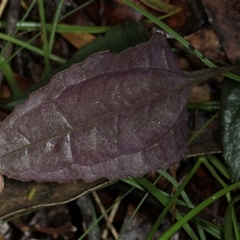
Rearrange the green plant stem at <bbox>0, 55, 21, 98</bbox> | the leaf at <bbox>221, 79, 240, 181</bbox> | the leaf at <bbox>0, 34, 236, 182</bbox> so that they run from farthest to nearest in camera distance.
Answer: the green plant stem at <bbox>0, 55, 21, 98</bbox>
the leaf at <bbox>221, 79, 240, 181</bbox>
the leaf at <bbox>0, 34, 236, 182</bbox>

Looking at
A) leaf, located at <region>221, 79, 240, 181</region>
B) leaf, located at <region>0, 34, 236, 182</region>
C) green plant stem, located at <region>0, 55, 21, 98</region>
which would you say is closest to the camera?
leaf, located at <region>0, 34, 236, 182</region>

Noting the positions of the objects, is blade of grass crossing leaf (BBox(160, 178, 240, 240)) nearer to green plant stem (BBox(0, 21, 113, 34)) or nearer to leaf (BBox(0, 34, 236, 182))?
leaf (BBox(0, 34, 236, 182))

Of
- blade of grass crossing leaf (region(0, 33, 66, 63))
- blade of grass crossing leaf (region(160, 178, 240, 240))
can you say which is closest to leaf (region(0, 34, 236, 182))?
blade of grass crossing leaf (region(160, 178, 240, 240))

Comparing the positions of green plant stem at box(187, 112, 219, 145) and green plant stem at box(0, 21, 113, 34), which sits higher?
green plant stem at box(0, 21, 113, 34)

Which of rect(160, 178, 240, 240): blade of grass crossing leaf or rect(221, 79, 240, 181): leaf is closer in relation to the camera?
rect(160, 178, 240, 240): blade of grass crossing leaf

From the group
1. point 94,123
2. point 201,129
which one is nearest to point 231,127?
point 201,129

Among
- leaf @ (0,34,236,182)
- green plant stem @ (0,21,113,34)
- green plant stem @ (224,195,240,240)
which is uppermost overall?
green plant stem @ (0,21,113,34)

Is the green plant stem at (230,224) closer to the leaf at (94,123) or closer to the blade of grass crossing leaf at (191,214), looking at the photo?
the blade of grass crossing leaf at (191,214)

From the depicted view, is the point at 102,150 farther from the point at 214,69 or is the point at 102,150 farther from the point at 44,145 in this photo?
the point at 214,69
